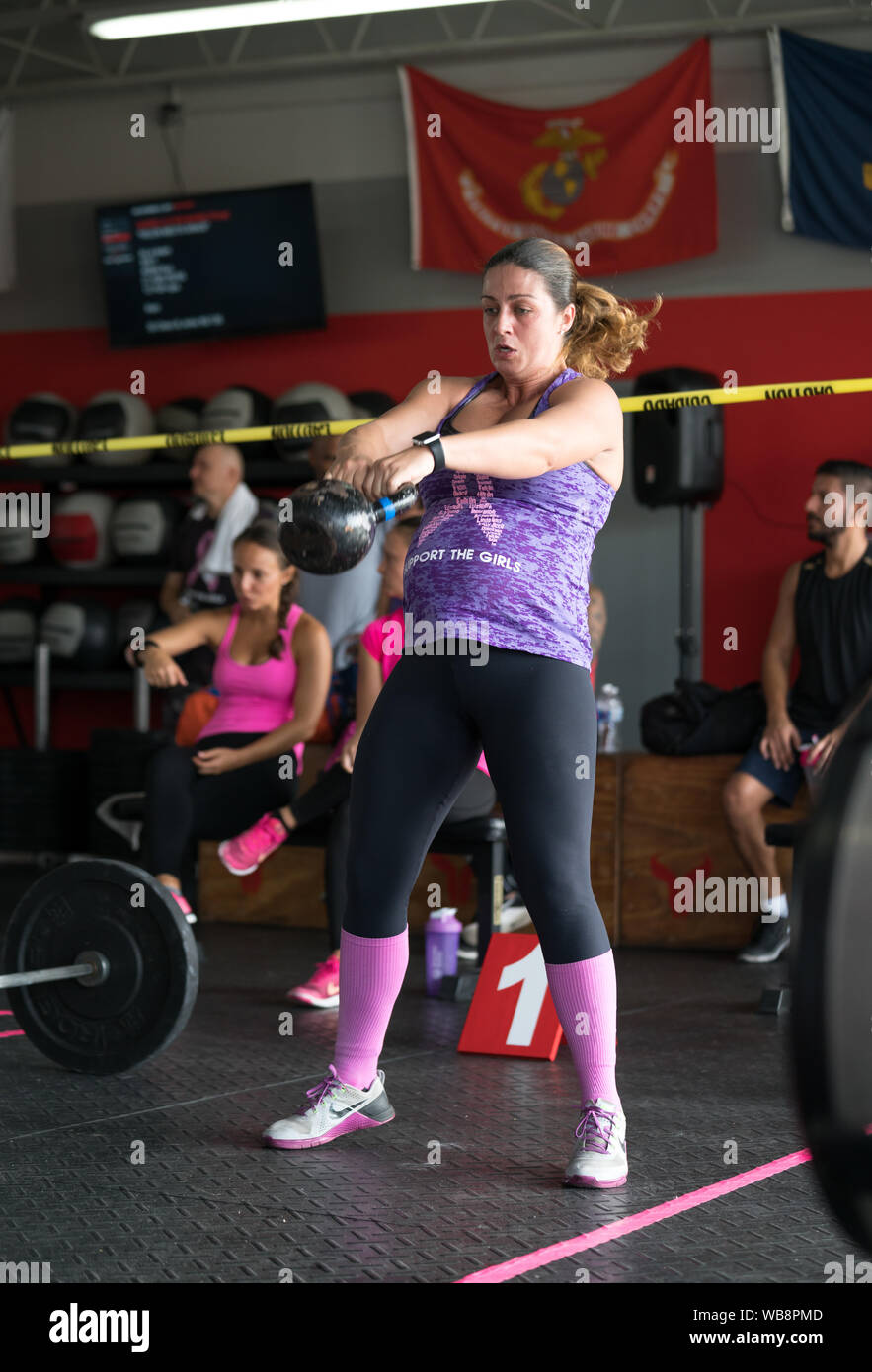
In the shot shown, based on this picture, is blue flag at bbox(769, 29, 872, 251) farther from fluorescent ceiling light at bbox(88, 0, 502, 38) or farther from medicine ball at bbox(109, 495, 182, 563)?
medicine ball at bbox(109, 495, 182, 563)

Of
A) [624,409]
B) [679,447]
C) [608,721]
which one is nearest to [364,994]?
[624,409]

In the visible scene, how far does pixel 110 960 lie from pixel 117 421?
4518mm

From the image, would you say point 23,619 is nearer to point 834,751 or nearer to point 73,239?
point 73,239

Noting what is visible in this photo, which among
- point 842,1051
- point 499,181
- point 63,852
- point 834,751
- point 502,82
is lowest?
point 63,852

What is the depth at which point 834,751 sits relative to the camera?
108 centimetres

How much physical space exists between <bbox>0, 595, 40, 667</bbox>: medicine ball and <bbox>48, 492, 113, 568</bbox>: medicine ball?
12.4 inches

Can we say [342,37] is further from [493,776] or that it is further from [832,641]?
[493,776]

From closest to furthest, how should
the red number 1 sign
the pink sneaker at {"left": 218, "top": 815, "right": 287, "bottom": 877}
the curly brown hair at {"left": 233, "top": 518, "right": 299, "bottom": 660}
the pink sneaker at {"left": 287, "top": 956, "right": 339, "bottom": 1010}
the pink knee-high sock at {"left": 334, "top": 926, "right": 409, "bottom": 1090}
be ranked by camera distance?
the pink knee-high sock at {"left": 334, "top": 926, "right": 409, "bottom": 1090} → the red number 1 sign → the pink sneaker at {"left": 287, "top": 956, "right": 339, "bottom": 1010} → the pink sneaker at {"left": 218, "top": 815, "right": 287, "bottom": 877} → the curly brown hair at {"left": 233, "top": 518, "right": 299, "bottom": 660}

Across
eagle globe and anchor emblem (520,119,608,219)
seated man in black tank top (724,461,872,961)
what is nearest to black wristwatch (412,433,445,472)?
seated man in black tank top (724,461,872,961)

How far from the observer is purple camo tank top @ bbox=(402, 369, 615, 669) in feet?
7.24

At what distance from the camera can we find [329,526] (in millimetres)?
1771

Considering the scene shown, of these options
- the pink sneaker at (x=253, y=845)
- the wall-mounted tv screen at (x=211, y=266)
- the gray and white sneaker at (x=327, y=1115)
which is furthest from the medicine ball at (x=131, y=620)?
the gray and white sneaker at (x=327, y=1115)
